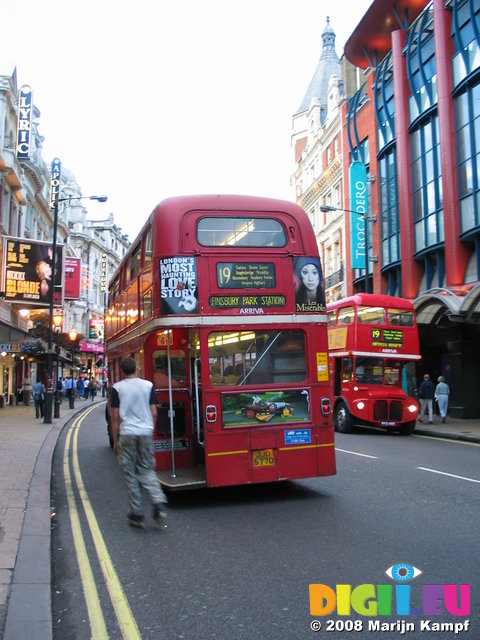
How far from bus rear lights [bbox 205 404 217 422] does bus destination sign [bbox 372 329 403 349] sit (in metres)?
11.4

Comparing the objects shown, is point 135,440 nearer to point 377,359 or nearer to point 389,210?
point 377,359

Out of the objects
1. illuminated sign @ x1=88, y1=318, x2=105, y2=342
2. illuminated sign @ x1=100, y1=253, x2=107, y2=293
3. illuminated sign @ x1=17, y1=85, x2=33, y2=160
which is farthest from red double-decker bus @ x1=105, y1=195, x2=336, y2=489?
illuminated sign @ x1=100, y1=253, x2=107, y2=293

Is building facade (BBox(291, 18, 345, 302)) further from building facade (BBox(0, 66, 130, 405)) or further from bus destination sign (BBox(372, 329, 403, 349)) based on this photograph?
bus destination sign (BBox(372, 329, 403, 349))

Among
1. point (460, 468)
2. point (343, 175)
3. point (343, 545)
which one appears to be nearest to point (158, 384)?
point (343, 545)

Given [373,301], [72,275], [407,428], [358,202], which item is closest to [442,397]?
[407,428]

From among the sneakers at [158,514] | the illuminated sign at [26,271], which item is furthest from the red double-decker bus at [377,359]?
the illuminated sign at [26,271]

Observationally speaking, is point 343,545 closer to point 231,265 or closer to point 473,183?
point 231,265

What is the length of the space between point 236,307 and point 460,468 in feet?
18.9

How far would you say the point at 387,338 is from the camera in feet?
60.0

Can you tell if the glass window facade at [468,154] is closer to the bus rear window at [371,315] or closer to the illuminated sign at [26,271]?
the bus rear window at [371,315]

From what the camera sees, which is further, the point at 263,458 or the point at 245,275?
the point at 245,275

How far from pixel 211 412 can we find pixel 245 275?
191cm

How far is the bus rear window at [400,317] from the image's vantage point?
18.3 metres

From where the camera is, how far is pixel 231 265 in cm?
797
